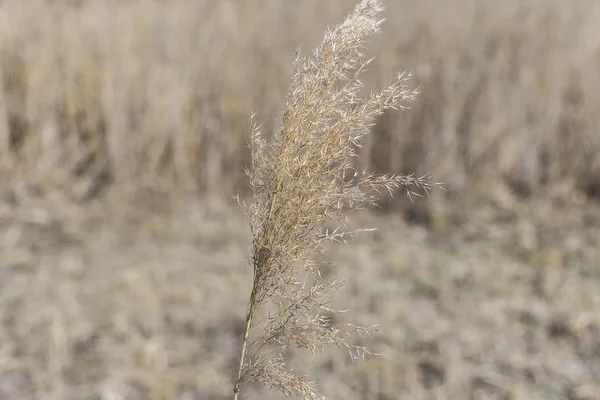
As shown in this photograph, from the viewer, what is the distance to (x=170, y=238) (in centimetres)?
369

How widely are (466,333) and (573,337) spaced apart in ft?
1.35

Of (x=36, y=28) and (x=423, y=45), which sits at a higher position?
(x=423, y=45)

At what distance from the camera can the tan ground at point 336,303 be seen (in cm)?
248

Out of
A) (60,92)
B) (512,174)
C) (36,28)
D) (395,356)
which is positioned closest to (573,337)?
(395,356)

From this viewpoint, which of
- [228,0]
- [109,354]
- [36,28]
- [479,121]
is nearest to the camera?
[109,354]

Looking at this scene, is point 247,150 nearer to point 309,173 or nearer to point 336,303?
point 336,303

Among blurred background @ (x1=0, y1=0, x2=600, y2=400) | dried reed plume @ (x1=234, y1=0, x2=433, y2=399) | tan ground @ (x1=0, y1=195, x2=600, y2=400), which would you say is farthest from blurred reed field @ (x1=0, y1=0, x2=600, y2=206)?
dried reed plume @ (x1=234, y1=0, x2=433, y2=399)

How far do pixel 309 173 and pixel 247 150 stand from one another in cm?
345

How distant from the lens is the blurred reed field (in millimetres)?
4098

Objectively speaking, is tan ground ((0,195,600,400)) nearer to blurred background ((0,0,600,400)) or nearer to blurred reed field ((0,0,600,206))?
blurred background ((0,0,600,400))

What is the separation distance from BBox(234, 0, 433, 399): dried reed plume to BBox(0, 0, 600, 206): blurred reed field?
3416mm

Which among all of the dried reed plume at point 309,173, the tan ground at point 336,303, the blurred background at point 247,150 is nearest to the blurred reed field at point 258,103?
the blurred background at point 247,150

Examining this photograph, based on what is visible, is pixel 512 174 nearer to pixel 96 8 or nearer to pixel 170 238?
pixel 170 238

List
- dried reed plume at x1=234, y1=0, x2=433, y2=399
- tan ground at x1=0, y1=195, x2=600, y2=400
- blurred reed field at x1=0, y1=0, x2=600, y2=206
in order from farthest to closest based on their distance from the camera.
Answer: blurred reed field at x1=0, y1=0, x2=600, y2=206
tan ground at x1=0, y1=195, x2=600, y2=400
dried reed plume at x1=234, y1=0, x2=433, y2=399
